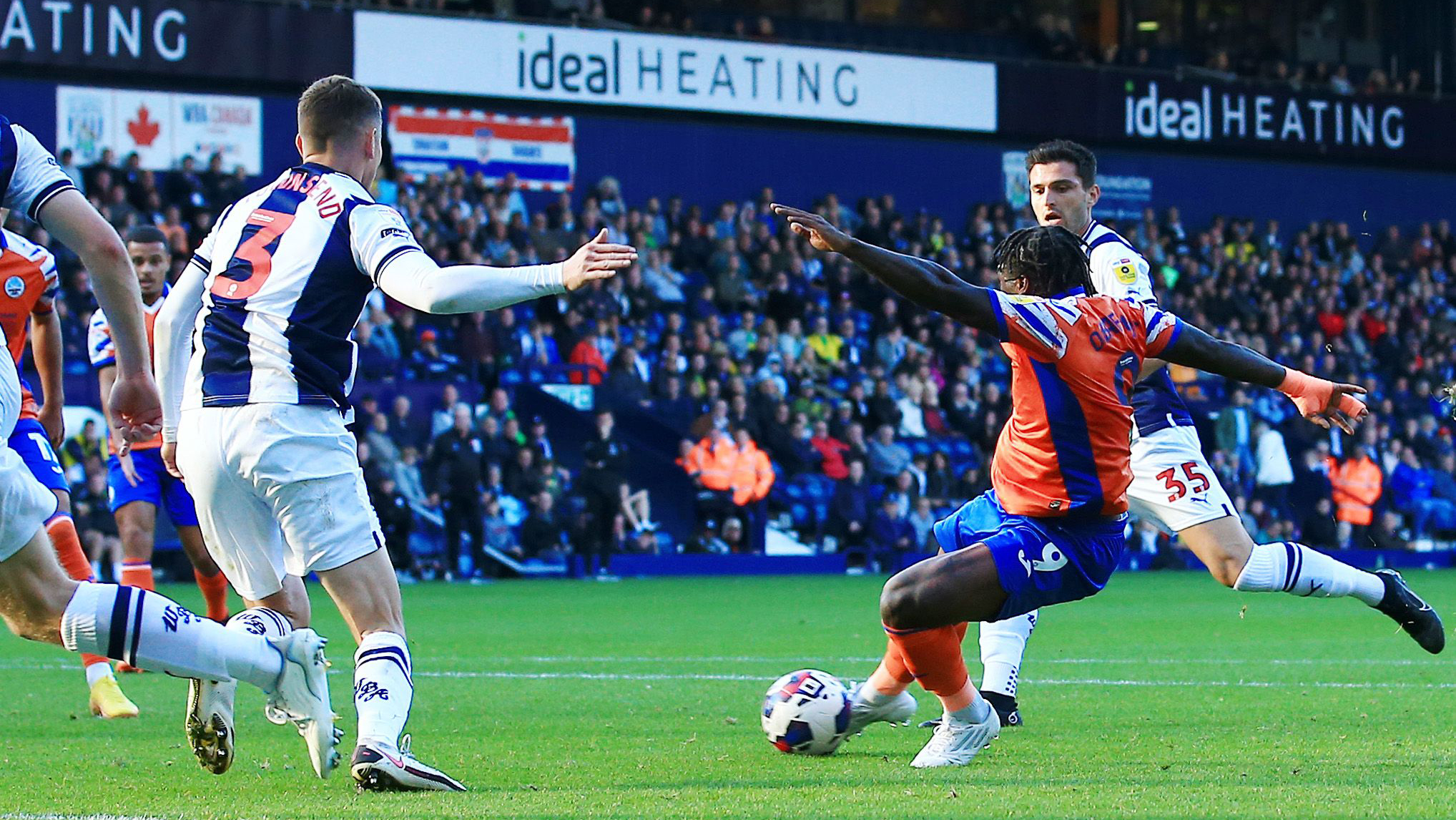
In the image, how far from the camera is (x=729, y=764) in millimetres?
6164

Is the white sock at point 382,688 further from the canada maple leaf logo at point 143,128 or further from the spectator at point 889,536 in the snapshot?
the canada maple leaf logo at point 143,128

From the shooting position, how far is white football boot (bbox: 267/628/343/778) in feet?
17.6

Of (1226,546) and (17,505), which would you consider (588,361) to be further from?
(17,505)

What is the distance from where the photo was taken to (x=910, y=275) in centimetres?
551

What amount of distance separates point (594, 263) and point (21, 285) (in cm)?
354

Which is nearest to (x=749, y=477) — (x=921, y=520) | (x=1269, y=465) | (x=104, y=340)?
(x=921, y=520)

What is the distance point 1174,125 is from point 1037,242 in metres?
25.4

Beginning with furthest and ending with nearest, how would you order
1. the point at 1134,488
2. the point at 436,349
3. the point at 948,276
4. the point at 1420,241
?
the point at 1420,241 < the point at 436,349 < the point at 1134,488 < the point at 948,276

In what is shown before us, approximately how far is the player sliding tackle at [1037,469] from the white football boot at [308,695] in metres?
1.75

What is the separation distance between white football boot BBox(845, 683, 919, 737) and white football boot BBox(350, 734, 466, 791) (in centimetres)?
160

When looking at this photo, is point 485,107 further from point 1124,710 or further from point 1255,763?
point 1255,763

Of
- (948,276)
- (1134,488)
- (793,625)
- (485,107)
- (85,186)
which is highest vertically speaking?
(485,107)

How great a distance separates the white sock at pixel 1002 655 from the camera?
23.6 ft

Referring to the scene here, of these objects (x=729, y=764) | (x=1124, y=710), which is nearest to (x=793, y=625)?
(x=1124, y=710)
